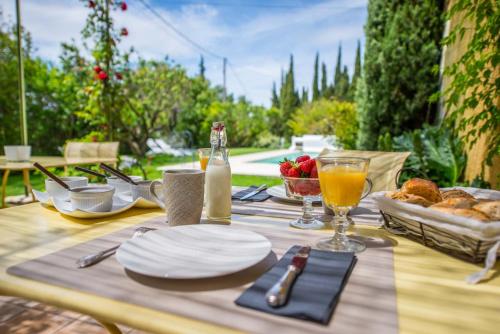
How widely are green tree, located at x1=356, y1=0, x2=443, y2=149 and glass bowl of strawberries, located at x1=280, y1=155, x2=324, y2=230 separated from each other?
453 cm

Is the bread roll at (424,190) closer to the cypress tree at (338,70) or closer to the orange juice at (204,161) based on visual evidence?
the orange juice at (204,161)

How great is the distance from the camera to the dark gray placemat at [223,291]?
45cm

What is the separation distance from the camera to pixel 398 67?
16.6 feet

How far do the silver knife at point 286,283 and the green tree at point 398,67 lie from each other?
4934mm

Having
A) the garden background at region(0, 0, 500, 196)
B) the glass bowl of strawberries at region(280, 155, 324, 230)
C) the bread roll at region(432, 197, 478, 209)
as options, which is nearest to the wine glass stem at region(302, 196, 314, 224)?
the glass bowl of strawberries at region(280, 155, 324, 230)

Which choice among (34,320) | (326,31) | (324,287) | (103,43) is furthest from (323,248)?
(326,31)

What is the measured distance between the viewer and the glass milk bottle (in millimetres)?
973

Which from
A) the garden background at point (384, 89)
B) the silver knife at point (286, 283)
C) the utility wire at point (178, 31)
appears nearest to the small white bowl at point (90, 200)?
the silver knife at point (286, 283)

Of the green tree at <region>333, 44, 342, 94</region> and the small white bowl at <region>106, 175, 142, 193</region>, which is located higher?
the green tree at <region>333, 44, 342, 94</region>

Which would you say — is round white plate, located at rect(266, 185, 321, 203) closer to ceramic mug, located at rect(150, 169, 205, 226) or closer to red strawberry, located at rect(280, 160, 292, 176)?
red strawberry, located at rect(280, 160, 292, 176)

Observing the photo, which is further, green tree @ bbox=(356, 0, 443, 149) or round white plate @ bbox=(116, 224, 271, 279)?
green tree @ bbox=(356, 0, 443, 149)

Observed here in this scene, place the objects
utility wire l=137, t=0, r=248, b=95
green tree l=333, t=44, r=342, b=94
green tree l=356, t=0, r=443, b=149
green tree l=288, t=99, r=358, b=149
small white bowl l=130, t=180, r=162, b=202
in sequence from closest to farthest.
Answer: small white bowl l=130, t=180, r=162, b=202
green tree l=356, t=0, r=443, b=149
green tree l=288, t=99, r=358, b=149
utility wire l=137, t=0, r=248, b=95
green tree l=333, t=44, r=342, b=94

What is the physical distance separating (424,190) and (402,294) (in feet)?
1.34

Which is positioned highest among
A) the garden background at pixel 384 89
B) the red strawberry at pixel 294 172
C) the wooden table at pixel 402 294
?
the garden background at pixel 384 89
